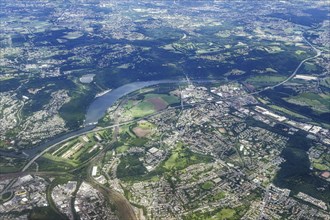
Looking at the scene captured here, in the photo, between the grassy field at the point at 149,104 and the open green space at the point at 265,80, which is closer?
the grassy field at the point at 149,104

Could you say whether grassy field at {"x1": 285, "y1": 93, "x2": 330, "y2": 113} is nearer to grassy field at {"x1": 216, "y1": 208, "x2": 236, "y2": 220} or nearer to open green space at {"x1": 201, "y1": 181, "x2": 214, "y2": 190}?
open green space at {"x1": 201, "y1": 181, "x2": 214, "y2": 190}

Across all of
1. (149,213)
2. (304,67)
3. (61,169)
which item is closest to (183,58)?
(304,67)

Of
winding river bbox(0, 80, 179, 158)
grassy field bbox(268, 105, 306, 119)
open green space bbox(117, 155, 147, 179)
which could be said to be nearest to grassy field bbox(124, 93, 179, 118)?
winding river bbox(0, 80, 179, 158)

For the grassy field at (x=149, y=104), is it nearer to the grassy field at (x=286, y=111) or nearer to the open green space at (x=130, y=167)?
the open green space at (x=130, y=167)

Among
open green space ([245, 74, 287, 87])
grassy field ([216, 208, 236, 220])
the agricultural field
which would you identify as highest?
grassy field ([216, 208, 236, 220])

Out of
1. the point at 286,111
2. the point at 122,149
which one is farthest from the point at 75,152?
the point at 286,111

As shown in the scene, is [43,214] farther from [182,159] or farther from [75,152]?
[182,159]

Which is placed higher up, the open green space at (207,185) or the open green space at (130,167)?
the open green space at (207,185)

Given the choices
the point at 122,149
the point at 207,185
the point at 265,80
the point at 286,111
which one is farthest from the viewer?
the point at 265,80

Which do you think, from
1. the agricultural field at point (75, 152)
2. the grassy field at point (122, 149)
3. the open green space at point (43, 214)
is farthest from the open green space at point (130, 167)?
the open green space at point (43, 214)

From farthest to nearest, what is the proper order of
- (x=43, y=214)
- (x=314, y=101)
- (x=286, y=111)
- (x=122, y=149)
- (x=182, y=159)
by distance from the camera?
(x=314, y=101), (x=286, y=111), (x=122, y=149), (x=182, y=159), (x=43, y=214)

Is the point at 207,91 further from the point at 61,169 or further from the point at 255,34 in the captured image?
the point at 255,34
